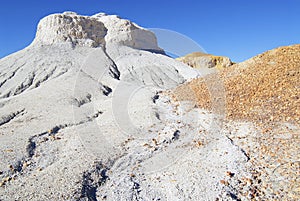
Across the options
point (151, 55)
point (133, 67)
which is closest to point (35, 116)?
point (133, 67)

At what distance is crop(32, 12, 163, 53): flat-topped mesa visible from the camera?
37688 millimetres

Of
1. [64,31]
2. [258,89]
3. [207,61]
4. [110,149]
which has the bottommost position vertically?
[110,149]

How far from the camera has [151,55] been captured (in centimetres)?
Result: 4366

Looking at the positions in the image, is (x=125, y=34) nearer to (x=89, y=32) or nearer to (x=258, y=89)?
(x=89, y=32)

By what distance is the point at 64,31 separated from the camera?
3794 cm

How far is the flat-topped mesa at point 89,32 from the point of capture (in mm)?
37688

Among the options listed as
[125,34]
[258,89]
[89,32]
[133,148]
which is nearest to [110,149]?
[133,148]

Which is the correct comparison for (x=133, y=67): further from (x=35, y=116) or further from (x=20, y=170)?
(x=20, y=170)

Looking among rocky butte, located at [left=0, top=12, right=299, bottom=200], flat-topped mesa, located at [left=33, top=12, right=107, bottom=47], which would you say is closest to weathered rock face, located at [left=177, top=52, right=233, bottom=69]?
flat-topped mesa, located at [left=33, top=12, right=107, bottom=47]

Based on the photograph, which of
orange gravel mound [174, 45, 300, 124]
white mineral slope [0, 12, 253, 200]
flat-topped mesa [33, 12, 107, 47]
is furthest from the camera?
flat-topped mesa [33, 12, 107, 47]

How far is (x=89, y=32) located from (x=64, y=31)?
455 cm

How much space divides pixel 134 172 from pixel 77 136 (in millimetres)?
3840

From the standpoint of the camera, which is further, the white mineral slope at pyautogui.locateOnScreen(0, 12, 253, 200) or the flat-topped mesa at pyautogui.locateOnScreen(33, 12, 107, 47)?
the flat-topped mesa at pyautogui.locateOnScreen(33, 12, 107, 47)

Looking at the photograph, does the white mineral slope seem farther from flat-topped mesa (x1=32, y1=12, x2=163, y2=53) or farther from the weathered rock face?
→ the weathered rock face
